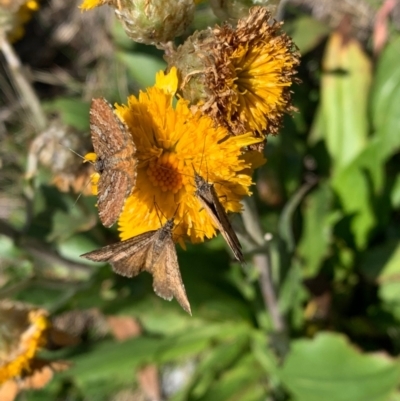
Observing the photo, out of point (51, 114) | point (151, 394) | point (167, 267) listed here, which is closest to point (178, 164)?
point (167, 267)

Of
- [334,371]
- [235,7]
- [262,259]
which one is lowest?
[334,371]

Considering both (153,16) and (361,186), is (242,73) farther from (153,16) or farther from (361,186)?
(361,186)

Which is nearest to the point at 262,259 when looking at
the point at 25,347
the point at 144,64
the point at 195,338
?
the point at 195,338

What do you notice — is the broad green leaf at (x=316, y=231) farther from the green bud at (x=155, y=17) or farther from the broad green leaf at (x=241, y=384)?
the green bud at (x=155, y=17)

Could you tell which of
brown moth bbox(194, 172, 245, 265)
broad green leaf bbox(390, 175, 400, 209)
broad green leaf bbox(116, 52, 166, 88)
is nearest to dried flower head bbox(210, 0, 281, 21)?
brown moth bbox(194, 172, 245, 265)

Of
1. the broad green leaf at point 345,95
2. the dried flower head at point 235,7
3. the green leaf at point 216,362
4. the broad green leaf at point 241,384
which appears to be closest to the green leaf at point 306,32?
the broad green leaf at point 345,95

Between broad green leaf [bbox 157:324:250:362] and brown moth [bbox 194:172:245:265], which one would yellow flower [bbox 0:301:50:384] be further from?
brown moth [bbox 194:172:245:265]
